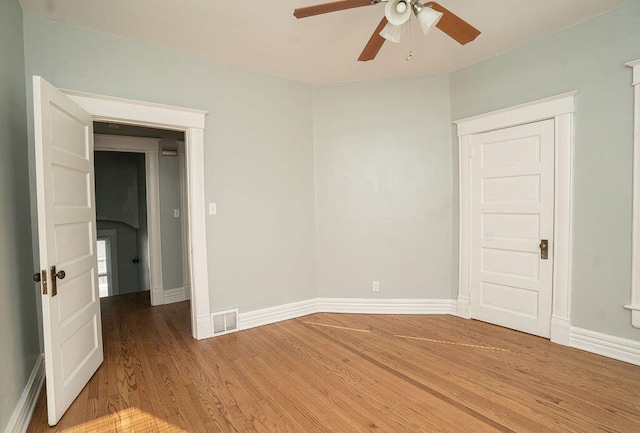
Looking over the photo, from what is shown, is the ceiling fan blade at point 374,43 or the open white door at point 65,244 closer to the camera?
the open white door at point 65,244

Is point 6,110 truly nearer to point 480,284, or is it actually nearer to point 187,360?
point 187,360

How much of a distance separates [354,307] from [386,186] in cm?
148

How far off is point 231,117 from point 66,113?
56.7 inches

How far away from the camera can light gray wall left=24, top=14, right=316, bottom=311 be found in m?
2.59

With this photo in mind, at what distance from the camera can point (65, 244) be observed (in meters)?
2.09

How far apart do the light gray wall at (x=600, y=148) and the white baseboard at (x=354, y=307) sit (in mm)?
1282

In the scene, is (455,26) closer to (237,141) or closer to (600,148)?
(600,148)

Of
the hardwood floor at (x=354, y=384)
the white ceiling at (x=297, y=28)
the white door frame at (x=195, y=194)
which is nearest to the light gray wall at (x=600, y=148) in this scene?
the white ceiling at (x=297, y=28)

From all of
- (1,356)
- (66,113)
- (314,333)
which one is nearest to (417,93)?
(314,333)

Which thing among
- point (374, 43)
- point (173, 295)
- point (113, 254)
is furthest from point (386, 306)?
point (113, 254)

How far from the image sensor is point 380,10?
7.93 feet

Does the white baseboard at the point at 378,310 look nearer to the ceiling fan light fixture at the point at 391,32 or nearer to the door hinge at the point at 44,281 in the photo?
the door hinge at the point at 44,281

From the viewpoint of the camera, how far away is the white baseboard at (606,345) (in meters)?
2.50

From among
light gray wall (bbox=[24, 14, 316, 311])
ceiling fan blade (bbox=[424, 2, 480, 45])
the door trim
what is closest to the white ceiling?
light gray wall (bbox=[24, 14, 316, 311])
